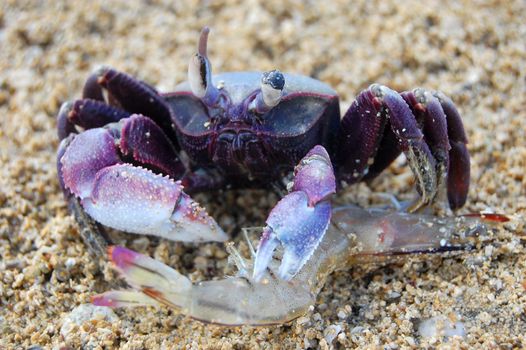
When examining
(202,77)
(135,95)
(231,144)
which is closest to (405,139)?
(231,144)

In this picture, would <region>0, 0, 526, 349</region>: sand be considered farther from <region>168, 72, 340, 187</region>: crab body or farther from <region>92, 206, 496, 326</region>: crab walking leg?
<region>168, 72, 340, 187</region>: crab body

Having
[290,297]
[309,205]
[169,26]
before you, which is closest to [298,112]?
[309,205]

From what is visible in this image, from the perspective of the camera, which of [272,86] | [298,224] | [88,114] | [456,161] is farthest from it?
[88,114]

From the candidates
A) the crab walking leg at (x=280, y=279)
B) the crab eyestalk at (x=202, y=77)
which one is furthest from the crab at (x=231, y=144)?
the crab walking leg at (x=280, y=279)

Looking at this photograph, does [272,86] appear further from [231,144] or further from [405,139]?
[405,139]

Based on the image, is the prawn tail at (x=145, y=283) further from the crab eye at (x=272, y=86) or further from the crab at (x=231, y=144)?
the crab eye at (x=272, y=86)

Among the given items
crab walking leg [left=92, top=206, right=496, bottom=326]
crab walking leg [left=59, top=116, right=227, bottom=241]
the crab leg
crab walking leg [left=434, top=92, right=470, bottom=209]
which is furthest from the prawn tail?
crab walking leg [left=434, top=92, right=470, bottom=209]

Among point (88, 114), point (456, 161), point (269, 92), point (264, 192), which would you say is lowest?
point (264, 192)
